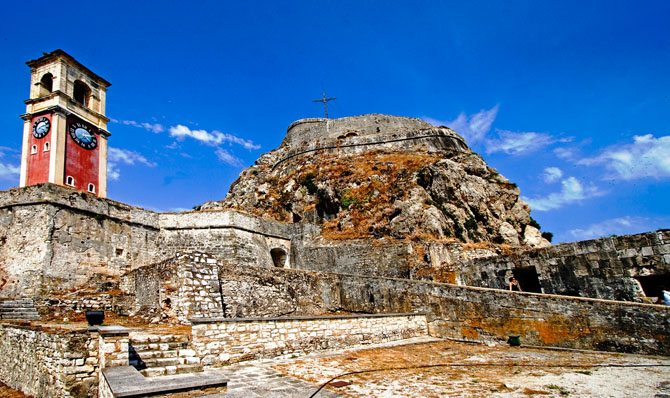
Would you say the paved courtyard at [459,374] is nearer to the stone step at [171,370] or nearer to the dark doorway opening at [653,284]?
the stone step at [171,370]

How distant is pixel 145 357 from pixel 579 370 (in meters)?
7.80

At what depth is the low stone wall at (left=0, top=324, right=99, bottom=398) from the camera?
6.57 meters

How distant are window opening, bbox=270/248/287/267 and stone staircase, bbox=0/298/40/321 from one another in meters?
12.6

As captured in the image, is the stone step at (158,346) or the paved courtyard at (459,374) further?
the stone step at (158,346)

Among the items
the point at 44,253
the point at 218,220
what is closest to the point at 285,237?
the point at 218,220

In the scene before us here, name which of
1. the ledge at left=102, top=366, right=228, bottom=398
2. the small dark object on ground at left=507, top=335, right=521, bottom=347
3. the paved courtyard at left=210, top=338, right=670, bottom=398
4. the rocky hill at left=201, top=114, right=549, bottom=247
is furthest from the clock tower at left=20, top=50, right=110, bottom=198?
the small dark object on ground at left=507, top=335, right=521, bottom=347

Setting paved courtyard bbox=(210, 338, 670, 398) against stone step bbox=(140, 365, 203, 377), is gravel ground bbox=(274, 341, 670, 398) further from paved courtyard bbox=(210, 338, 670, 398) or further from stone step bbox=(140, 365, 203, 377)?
stone step bbox=(140, 365, 203, 377)

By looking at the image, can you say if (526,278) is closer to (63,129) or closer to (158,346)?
(158,346)

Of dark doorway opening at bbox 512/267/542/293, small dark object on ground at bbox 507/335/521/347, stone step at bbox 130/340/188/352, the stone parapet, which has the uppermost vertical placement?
the stone parapet

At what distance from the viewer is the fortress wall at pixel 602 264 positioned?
407 inches

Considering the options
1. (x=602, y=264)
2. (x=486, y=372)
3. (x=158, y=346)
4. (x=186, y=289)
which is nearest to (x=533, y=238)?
(x=602, y=264)

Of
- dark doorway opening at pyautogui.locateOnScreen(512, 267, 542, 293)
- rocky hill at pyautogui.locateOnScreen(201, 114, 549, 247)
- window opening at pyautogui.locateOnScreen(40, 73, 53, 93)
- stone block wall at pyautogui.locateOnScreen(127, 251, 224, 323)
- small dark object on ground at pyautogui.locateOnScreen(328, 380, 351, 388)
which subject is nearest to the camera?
small dark object on ground at pyautogui.locateOnScreen(328, 380, 351, 388)

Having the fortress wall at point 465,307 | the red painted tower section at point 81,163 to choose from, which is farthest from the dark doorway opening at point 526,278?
the red painted tower section at point 81,163

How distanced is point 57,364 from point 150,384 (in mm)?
3418
